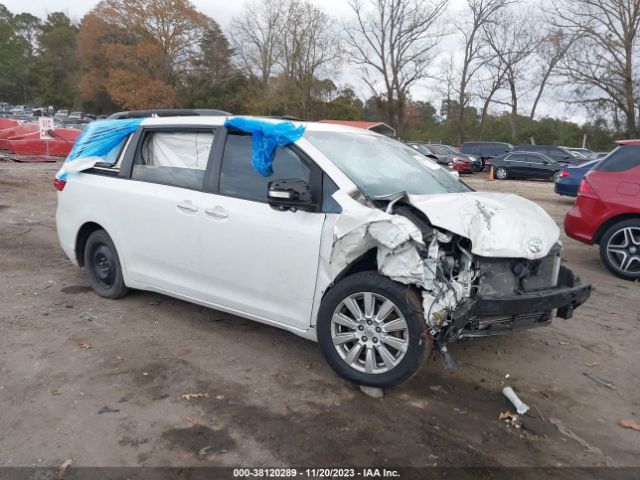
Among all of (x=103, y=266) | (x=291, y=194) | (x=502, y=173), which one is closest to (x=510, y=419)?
(x=291, y=194)

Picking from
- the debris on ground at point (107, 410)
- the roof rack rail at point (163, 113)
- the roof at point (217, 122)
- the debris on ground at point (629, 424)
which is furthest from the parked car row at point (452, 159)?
the debris on ground at point (107, 410)

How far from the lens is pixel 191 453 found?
9.32 ft

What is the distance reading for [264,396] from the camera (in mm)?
3439

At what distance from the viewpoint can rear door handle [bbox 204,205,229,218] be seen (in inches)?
158

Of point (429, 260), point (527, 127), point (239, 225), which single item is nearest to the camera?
point (429, 260)

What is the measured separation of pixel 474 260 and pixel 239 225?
1695 millimetres

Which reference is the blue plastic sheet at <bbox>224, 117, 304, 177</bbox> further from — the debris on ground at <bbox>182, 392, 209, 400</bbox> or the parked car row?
the parked car row

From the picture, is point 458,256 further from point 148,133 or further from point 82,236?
point 82,236

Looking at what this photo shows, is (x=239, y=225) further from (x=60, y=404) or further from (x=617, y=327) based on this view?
(x=617, y=327)

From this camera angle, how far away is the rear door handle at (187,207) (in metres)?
4.20

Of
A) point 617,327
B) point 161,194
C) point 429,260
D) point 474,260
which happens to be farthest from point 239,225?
point 617,327

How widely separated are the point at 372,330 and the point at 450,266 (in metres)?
0.64

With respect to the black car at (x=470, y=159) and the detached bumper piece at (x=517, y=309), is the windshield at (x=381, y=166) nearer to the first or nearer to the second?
the detached bumper piece at (x=517, y=309)

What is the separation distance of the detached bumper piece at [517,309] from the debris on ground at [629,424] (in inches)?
30.0
